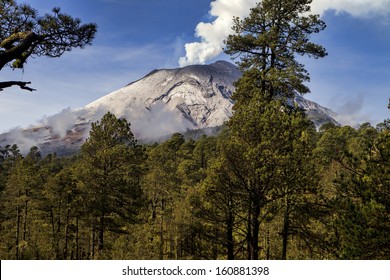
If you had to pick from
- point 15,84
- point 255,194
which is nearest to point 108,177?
point 255,194

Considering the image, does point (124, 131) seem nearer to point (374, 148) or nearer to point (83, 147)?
point (83, 147)

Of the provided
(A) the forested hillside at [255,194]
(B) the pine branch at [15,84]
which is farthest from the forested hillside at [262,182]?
(B) the pine branch at [15,84]

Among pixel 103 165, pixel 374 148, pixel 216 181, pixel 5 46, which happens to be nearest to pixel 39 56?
pixel 5 46

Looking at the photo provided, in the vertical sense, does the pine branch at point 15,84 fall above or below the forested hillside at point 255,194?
above

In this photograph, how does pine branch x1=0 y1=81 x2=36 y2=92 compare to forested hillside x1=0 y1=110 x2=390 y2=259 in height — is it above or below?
above

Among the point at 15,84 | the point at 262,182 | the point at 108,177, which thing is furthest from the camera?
the point at 108,177

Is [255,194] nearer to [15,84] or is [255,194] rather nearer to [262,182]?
[262,182]

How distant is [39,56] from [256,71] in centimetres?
978

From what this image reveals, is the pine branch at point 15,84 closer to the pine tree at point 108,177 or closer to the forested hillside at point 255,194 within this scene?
the forested hillside at point 255,194

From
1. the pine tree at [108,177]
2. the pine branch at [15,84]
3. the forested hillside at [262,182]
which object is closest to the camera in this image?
the pine branch at [15,84]

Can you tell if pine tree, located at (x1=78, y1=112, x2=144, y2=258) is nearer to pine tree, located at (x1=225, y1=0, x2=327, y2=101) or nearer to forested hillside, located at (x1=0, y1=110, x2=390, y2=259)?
forested hillside, located at (x1=0, y1=110, x2=390, y2=259)

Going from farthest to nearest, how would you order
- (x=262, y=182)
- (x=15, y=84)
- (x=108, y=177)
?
(x=108, y=177) < (x=262, y=182) < (x=15, y=84)

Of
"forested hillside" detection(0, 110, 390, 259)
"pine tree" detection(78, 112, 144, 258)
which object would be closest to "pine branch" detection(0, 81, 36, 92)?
"forested hillside" detection(0, 110, 390, 259)
